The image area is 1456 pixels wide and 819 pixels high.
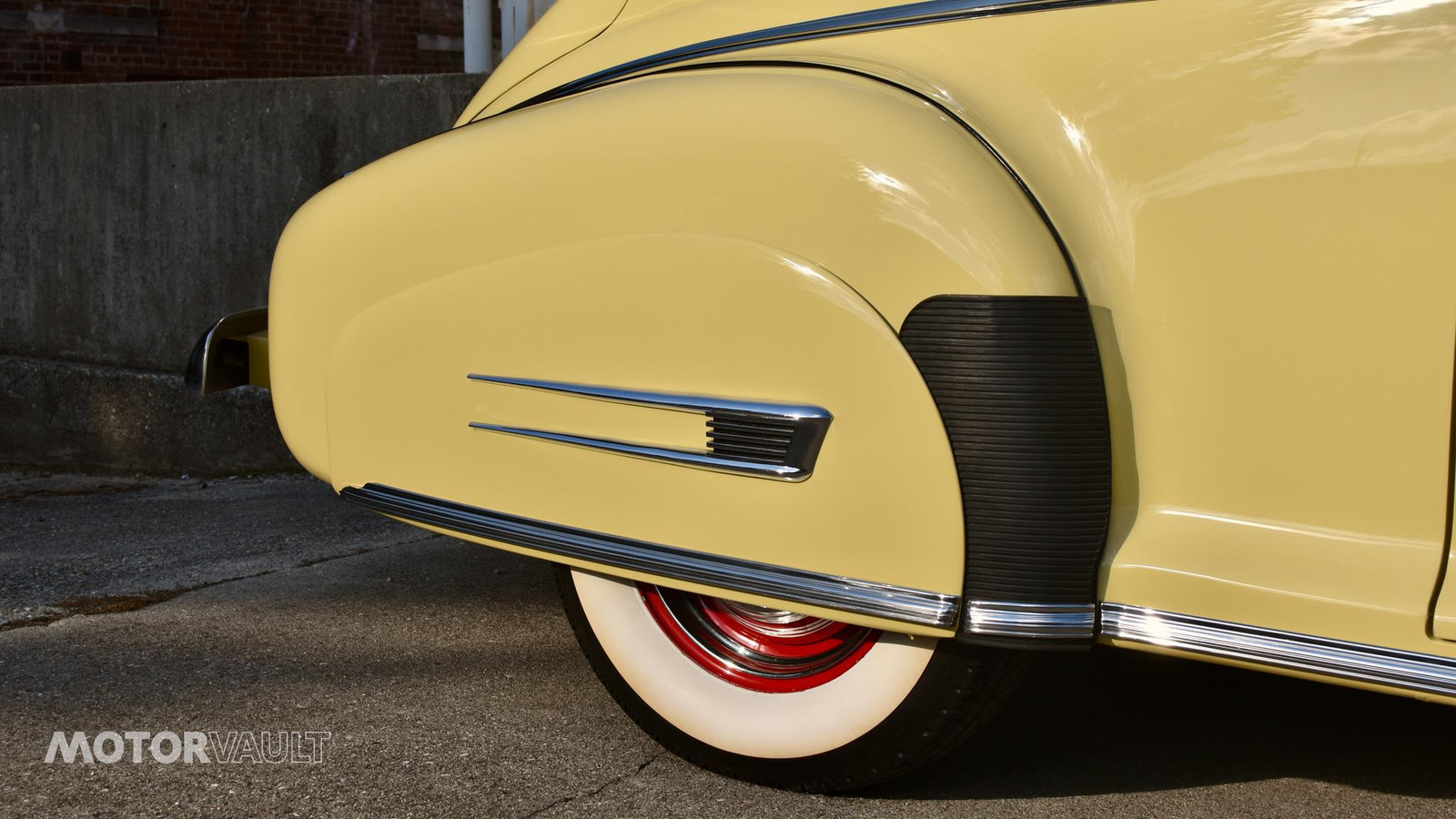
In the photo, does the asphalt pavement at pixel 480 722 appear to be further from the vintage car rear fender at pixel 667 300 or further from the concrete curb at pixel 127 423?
the concrete curb at pixel 127 423

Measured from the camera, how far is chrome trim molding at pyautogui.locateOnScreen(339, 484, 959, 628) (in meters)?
1.60

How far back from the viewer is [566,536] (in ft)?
6.11

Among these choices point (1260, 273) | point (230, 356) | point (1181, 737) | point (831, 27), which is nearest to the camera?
point (1260, 273)

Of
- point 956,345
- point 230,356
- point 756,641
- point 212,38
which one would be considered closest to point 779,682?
point 756,641

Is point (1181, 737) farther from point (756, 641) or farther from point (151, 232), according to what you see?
point (151, 232)

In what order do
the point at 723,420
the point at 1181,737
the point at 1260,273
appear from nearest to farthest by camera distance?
the point at 1260,273 → the point at 723,420 → the point at 1181,737

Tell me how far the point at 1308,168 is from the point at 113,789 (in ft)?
6.01

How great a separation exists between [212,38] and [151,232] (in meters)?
5.27

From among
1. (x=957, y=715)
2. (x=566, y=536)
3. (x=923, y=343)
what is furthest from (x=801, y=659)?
(x=923, y=343)

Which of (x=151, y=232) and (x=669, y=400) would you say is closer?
(x=669, y=400)

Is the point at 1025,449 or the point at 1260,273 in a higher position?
the point at 1260,273

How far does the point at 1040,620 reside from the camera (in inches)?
61.0

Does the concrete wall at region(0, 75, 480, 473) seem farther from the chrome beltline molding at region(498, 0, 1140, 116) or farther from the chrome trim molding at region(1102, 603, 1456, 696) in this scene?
the chrome trim molding at region(1102, 603, 1456, 696)

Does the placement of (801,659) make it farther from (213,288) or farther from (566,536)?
(213,288)
